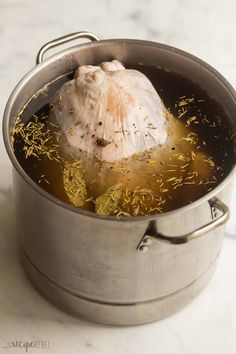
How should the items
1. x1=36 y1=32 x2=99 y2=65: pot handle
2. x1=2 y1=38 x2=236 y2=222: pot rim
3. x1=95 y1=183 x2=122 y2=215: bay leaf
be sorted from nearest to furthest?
x1=2 y1=38 x2=236 y2=222: pot rim
x1=95 y1=183 x2=122 y2=215: bay leaf
x1=36 y1=32 x2=99 y2=65: pot handle

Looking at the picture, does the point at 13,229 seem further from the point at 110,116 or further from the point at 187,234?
the point at 187,234

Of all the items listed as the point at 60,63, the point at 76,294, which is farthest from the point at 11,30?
the point at 76,294

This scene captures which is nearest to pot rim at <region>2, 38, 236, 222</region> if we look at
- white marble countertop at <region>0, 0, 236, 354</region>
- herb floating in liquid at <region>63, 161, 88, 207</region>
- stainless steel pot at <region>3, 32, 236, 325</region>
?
stainless steel pot at <region>3, 32, 236, 325</region>

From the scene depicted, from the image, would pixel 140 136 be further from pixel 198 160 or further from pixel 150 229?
pixel 150 229

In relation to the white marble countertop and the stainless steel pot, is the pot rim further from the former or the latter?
the white marble countertop

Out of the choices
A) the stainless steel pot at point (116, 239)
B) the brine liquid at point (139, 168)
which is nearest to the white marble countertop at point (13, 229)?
the stainless steel pot at point (116, 239)

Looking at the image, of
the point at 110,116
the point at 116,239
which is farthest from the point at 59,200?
the point at 110,116

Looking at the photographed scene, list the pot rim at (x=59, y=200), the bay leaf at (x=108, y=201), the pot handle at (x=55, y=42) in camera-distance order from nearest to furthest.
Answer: the pot rim at (x=59, y=200) < the bay leaf at (x=108, y=201) < the pot handle at (x=55, y=42)

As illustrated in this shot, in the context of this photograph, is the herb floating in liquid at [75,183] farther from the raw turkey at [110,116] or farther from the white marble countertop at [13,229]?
the white marble countertop at [13,229]
